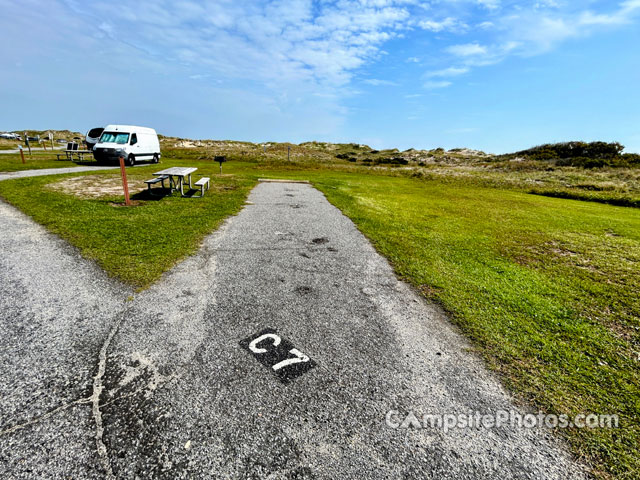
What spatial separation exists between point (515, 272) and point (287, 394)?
614cm

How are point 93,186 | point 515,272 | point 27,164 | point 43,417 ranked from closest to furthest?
point 43,417 < point 515,272 < point 93,186 < point 27,164

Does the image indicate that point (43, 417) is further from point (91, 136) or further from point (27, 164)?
point (91, 136)

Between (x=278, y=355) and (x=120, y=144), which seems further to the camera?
(x=120, y=144)

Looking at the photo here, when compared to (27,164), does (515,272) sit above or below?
below

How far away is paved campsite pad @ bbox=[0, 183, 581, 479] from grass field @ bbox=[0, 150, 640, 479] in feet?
1.57

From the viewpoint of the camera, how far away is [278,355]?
3.45m

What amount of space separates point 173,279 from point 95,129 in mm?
34219

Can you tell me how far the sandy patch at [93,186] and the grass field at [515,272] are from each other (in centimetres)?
79

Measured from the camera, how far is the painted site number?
3215 mm

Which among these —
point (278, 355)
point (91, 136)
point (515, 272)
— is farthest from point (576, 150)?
point (91, 136)

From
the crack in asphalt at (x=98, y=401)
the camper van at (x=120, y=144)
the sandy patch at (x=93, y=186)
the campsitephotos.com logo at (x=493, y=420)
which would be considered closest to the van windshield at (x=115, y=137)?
the camper van at (x=120, y=144)

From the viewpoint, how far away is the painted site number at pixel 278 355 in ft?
10.5

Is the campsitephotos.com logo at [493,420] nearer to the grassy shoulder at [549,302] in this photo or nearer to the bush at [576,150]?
the grassy shoulder at [549,302]

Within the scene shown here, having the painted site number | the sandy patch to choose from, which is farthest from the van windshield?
the painted site number
